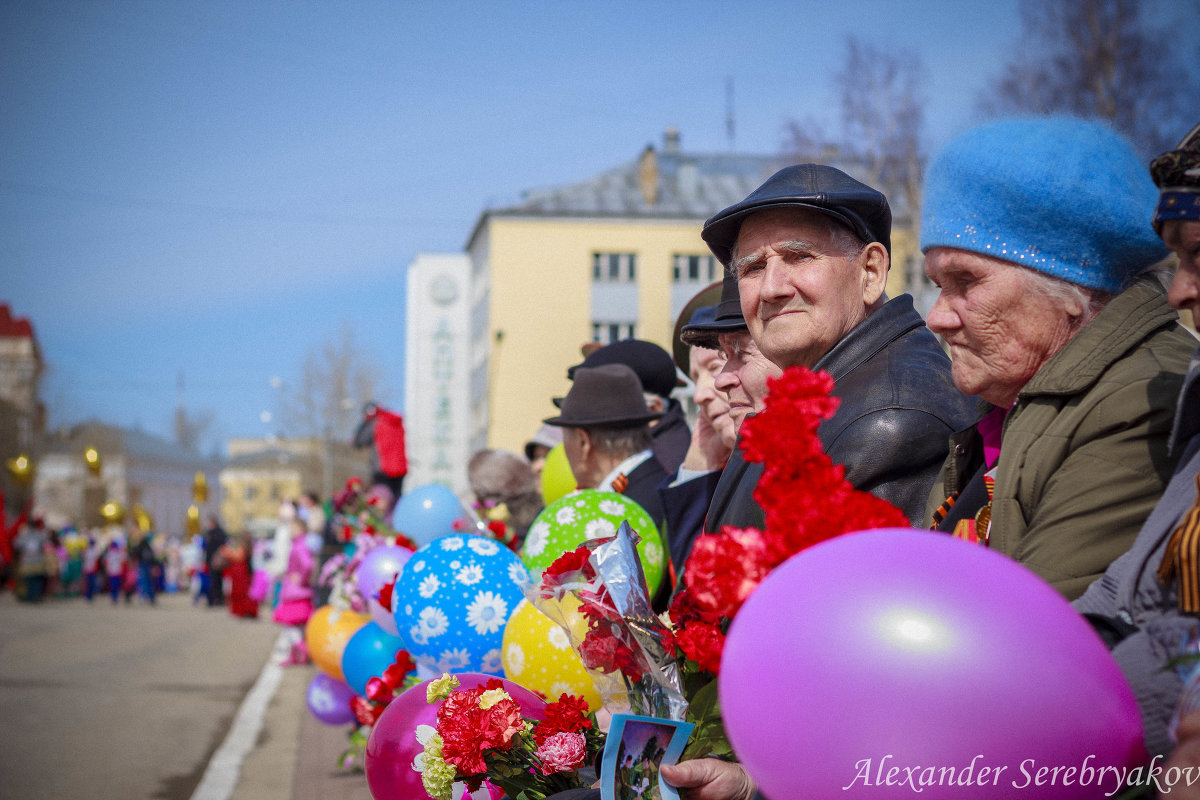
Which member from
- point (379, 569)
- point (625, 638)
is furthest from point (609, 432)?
point (625, 638)

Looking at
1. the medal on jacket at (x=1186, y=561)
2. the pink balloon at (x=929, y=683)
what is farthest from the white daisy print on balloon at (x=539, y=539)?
the medal on jacket at (x=1186, y=561)

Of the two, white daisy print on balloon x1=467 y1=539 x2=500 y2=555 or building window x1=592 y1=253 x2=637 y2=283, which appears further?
building window x1=592 y1=253 x2=637 y2=283

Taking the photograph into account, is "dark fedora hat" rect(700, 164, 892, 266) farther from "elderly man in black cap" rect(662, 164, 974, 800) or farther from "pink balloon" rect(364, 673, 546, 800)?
"pink balloon" rect(364, 673, 546, 800)

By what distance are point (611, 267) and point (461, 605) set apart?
3489cm

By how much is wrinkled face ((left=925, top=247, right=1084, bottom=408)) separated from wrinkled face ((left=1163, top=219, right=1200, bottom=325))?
0.42 m

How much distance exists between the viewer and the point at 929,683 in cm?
135

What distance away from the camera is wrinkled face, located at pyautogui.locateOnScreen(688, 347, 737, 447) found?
3750 mm

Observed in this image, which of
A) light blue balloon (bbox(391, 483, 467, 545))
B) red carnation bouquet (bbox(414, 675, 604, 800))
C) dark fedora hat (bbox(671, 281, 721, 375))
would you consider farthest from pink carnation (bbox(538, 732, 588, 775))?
light blue balloon (bbox(391, 483, 467, 545))

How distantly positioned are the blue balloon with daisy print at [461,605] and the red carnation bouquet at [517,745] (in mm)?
1115

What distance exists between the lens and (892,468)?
2.40m

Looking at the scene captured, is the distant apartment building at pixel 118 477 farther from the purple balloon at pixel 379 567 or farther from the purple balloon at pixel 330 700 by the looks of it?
the purple balloon at pixel 379 567

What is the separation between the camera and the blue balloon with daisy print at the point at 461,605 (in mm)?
3684

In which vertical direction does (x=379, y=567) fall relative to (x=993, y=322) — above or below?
below

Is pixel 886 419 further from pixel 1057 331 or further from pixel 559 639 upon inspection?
pixel 559 639
